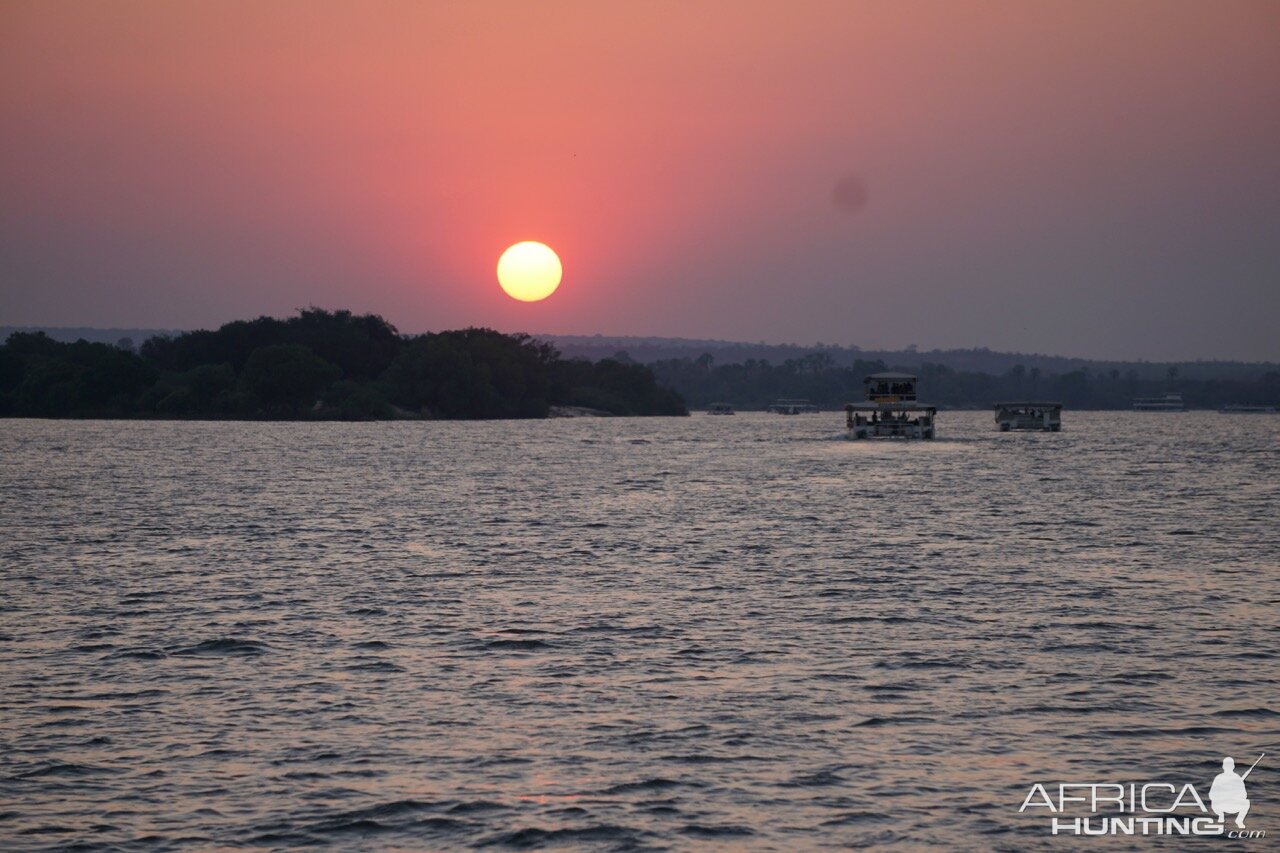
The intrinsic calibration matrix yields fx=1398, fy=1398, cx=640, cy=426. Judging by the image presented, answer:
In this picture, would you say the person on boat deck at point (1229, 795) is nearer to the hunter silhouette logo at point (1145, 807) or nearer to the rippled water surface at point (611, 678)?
the hunter silhouette logo at point (1145, 807)

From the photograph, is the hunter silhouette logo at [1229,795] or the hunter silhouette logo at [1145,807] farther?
the hunter silhouette logo at [1229,795]

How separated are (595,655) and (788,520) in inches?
1567

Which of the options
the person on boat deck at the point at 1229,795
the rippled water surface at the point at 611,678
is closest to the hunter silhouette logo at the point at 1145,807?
the person on boat deck at the point at 1229,795

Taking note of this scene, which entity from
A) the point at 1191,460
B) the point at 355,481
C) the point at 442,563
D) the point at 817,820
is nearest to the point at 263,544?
the point at 442,563

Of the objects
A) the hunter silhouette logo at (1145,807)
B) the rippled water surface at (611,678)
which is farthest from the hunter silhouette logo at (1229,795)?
the rippled water surface at (611,678)

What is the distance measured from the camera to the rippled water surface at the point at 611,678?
18.7m

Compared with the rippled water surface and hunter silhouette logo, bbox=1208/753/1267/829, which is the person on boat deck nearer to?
hunter silhouette logo, bbox=1208/753/1267/829

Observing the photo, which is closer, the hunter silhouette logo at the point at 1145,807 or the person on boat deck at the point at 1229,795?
the hunter silhouette logo at the point at 1145,807

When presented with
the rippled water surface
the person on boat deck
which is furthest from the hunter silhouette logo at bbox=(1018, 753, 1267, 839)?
the rippled water surface

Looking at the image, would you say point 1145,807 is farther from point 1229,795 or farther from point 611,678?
point 611,678

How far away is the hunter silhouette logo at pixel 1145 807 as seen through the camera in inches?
711

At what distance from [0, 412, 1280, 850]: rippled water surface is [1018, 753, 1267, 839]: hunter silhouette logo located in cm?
40

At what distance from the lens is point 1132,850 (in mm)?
17297

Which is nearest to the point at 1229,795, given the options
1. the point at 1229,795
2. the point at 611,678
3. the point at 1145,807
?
the point at 1229,795
